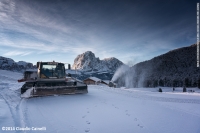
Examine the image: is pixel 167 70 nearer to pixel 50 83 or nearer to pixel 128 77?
pixel 128 77

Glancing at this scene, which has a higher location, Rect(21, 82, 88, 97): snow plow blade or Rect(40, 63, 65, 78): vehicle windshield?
Rect(40, 63, 65, 78): vehicle windshield

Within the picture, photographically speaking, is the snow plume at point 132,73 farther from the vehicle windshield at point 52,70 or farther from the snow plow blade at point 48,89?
the snow plow blade at point 48,89

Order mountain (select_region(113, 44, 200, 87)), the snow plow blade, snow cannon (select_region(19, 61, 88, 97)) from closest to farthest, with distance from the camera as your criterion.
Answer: the snow plow blade
snow cannon (select_region(19, 61, 88, 97))
mountain (select_region(113, 44, 200, 87))

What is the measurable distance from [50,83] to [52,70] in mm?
1543

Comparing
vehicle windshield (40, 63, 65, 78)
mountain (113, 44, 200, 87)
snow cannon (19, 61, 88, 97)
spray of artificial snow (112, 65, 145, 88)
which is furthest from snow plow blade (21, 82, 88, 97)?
spray of artificial snow (112, 65, 145, 88)

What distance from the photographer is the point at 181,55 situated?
11481cm

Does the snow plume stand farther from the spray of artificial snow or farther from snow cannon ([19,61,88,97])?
snow cannon ([19,61,88,97])

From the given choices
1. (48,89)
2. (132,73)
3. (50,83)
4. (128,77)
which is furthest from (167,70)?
(48,89)

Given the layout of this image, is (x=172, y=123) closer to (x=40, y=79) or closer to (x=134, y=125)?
(x=134, y=125)

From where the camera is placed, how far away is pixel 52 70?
37.7ft

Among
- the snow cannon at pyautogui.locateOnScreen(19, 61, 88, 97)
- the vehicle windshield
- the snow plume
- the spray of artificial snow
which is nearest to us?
the snow cannon at pyautogui.locateOnScreen(19, 61, 88, 97)

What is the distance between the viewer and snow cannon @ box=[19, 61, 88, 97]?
8.61m

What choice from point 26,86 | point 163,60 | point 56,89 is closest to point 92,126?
point 56,89

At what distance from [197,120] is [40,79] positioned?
35.7 ft
